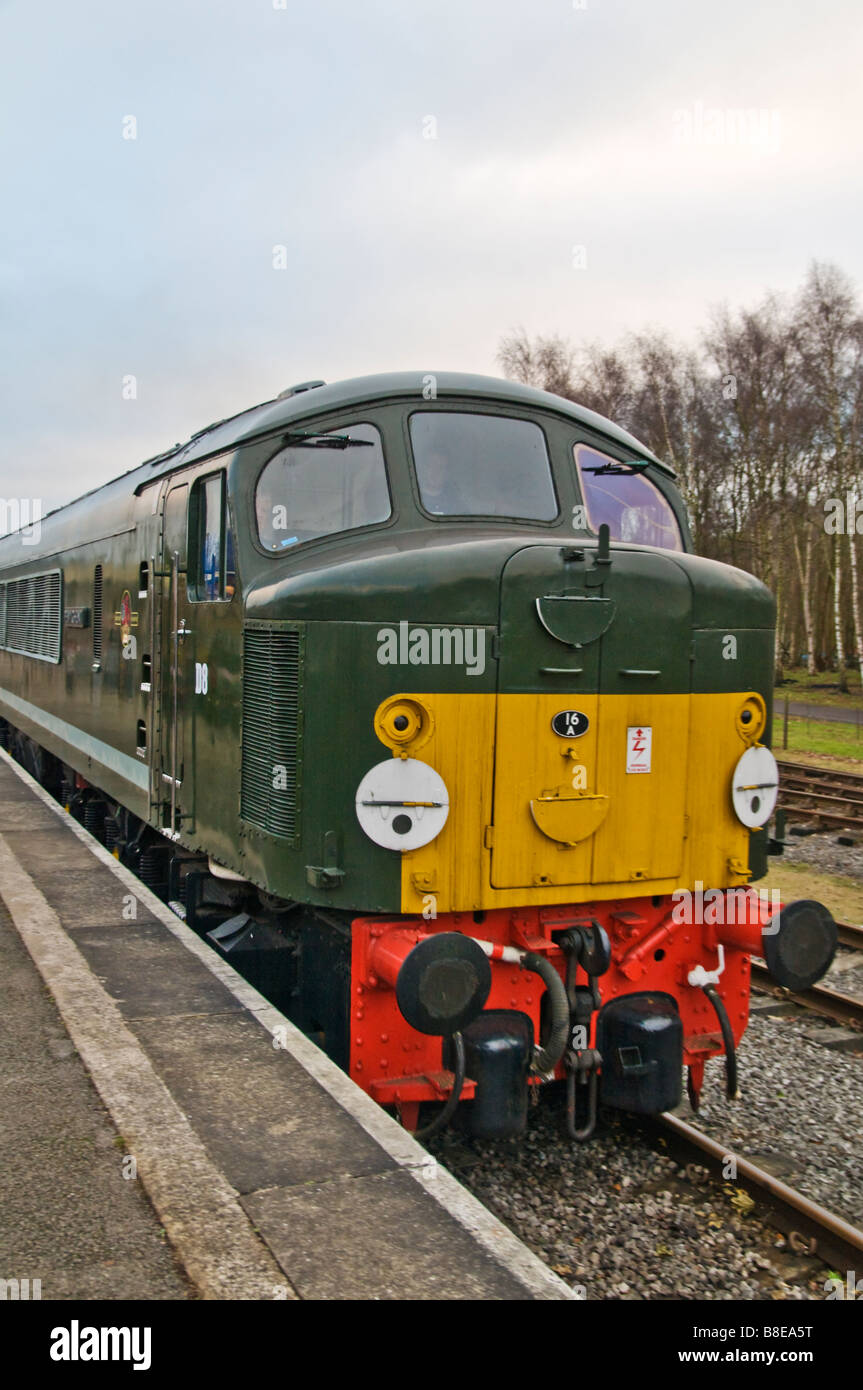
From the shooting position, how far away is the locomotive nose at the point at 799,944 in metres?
4.93

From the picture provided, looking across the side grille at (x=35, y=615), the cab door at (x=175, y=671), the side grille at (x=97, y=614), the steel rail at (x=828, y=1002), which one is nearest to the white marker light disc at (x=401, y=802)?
the cab door at (x=175, y=671)

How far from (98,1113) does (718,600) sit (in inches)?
131

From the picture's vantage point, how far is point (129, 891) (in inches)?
286

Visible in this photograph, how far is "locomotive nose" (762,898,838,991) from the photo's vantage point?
4.93 meters

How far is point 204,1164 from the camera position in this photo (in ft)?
11.7

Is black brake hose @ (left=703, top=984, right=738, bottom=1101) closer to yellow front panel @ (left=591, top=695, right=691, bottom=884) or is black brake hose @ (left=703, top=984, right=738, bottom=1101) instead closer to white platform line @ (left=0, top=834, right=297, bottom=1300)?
yellow front panel @ (left=591, top=695, right=691, bottom=884)

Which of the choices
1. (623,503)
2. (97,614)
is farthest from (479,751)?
(97,614)

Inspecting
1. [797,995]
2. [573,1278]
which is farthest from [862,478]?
[573,1278]

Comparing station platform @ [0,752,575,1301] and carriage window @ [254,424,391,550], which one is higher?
carriage window @ [254,424,391,550]

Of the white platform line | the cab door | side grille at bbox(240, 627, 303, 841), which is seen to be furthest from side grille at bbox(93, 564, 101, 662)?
side grille at bbox(240, 627, 303, 841)

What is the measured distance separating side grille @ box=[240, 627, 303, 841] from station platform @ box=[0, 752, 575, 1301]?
2.96 feet

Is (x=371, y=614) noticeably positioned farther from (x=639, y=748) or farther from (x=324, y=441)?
(x=639, y=748)

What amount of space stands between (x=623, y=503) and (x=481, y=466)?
3.03ft
